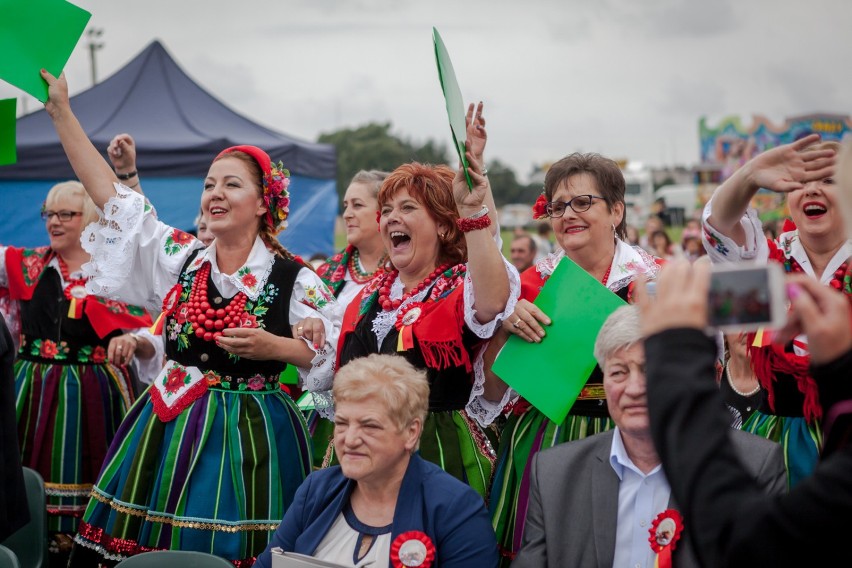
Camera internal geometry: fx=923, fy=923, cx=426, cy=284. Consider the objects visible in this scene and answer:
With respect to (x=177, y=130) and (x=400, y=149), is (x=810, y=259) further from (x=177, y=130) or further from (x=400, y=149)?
(x=400, y=149)

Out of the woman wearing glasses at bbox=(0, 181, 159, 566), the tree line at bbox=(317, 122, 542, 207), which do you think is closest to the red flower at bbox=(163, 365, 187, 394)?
the woman wearing glasses at bbox=(0, 181, 159, 566)

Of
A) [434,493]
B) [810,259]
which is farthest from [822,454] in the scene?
[810,259]

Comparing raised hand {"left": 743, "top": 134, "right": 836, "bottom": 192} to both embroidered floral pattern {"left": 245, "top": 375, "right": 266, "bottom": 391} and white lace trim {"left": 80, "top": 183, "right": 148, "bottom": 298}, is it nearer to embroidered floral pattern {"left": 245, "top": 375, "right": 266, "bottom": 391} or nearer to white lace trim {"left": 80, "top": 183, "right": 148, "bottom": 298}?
embroidered floral pattern {"left": 245, "top": 375, "right": 266, "bottom": 391}

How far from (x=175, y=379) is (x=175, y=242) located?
1.74 ft

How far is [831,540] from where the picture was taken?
1319 millimetres

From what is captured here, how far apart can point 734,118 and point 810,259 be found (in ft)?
97.8

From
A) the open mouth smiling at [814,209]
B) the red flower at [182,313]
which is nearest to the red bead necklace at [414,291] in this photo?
the red flower at [182,313]

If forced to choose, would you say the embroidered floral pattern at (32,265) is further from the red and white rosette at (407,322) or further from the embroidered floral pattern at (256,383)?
the red and white rosette at (407,322)

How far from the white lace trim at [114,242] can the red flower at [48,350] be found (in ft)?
4.96

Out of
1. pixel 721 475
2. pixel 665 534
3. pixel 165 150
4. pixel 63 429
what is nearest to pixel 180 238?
pixel 63 429

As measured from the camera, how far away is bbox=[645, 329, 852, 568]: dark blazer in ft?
4.38

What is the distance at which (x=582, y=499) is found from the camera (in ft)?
8.52

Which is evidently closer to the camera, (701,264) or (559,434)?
(701,264)

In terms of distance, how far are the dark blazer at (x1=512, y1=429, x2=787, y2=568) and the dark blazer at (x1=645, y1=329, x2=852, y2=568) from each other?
1.03 meters
